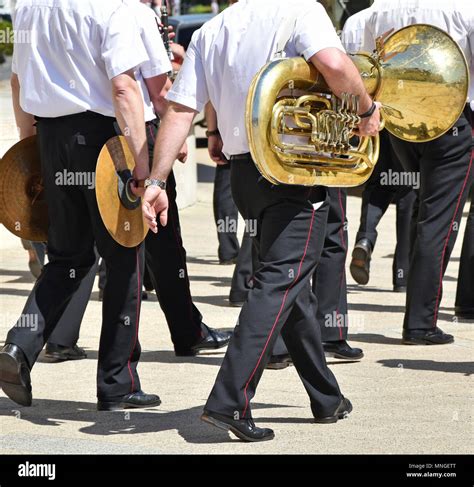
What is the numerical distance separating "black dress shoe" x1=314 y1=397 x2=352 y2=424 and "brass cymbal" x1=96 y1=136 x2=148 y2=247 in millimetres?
1043

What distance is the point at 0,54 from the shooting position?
768 inches

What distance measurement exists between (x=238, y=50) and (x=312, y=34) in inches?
12.4

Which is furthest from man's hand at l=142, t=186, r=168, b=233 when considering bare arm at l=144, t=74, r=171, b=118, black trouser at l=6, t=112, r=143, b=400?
bare arm at l=144, t=74, r=171, b=118

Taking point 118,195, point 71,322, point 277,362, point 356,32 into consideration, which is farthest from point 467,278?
point 118,195

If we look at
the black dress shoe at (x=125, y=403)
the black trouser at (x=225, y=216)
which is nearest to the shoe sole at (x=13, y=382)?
the black dress shoe at (x=125, y=403)

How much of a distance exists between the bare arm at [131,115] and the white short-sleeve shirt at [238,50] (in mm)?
299

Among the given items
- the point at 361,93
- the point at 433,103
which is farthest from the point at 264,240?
the point at 433,103

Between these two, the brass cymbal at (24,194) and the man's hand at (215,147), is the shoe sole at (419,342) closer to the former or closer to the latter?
the man's hand at (215,147)

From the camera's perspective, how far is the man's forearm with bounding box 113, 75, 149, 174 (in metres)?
5.20

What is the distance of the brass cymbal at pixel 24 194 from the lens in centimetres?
566

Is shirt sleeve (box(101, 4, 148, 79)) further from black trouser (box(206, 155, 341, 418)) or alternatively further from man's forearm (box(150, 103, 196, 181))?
black trouser (box(206, 155, 341, 418))

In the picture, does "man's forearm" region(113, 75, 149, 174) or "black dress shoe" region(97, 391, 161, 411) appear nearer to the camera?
"man's forearm" region(113, 75, 149, 174)
